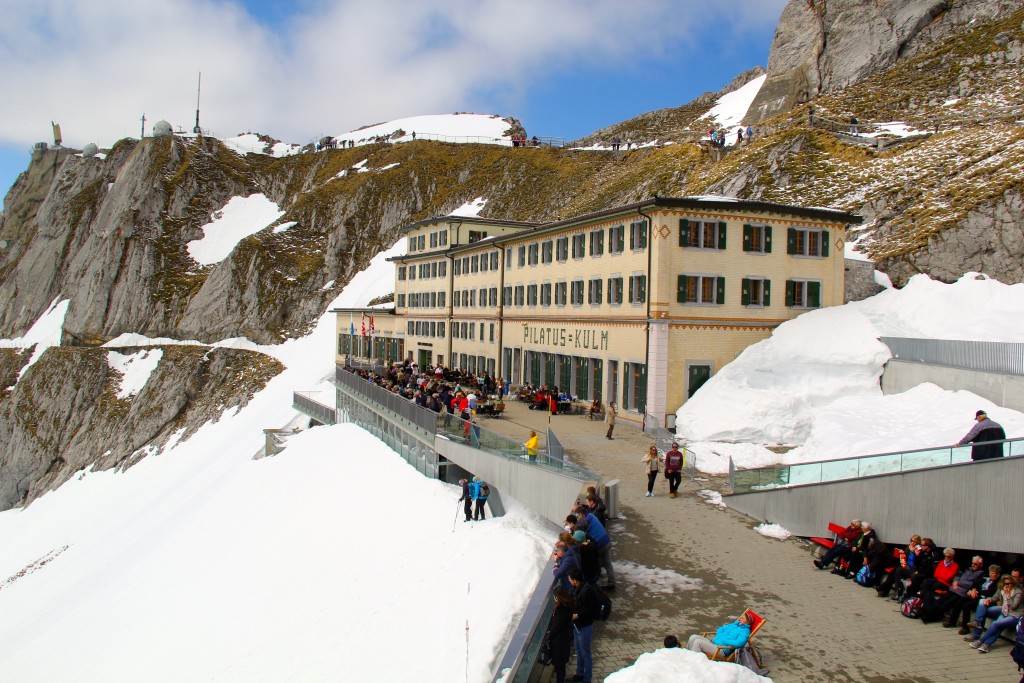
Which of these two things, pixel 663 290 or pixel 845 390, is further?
pixel 663 290

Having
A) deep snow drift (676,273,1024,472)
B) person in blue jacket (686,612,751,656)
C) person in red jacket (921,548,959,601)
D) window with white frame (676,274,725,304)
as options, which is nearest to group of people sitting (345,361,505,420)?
deep snow drift (676,273,1024,472)

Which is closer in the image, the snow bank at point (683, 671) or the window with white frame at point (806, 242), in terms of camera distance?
the snow bank at point (683, 671)

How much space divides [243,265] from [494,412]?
68.3 metres

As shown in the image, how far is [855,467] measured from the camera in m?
15.0

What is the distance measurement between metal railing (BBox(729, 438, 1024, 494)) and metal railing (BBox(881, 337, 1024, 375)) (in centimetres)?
753

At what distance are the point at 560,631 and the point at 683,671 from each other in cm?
157

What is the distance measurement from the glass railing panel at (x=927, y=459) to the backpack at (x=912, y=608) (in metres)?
3.27

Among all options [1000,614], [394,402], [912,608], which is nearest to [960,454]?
[912,608]

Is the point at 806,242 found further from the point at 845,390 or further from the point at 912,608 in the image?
the point at 912,608

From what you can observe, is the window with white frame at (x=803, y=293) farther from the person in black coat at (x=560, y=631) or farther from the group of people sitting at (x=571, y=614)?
the person in black coat at (x=560, y=631)

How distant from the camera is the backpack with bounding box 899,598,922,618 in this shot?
11.7 meters

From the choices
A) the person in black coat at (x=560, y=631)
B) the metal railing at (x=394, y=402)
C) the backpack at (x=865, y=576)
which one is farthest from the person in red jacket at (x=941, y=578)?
the metal railing at (x=394, y=402)

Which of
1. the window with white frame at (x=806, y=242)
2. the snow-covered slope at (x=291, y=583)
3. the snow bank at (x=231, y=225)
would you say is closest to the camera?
the snow-covered slope at (x=291, y=583)

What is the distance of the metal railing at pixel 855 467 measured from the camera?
1397 centimetres
